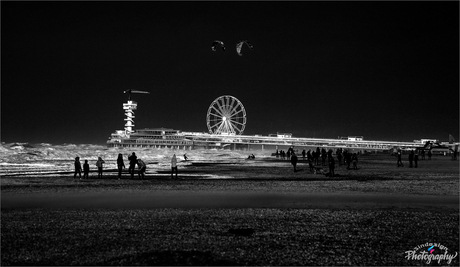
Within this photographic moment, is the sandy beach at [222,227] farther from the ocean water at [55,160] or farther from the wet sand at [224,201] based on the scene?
the ocean water at [55,160]

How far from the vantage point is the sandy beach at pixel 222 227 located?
8547mm

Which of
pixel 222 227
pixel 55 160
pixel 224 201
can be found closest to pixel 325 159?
pixel 224 201

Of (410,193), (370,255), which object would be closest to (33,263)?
(370,255)

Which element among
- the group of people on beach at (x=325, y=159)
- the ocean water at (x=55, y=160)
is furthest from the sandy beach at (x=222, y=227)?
the ocean water at (x=55, y=160)

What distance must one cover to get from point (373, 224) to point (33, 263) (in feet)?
28.1

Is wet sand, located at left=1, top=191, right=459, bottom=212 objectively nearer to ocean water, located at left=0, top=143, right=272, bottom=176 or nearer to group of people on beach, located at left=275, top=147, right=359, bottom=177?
group of people on beach, located at left=275, top=147, right=359, bottom=177

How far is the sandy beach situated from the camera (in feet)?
28.0

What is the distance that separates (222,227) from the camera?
10953 mm

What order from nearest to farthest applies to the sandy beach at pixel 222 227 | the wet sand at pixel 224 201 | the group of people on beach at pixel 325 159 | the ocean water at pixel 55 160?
the sandy beach at pixel 222 227 → the wet sand at pixel 224 201 → the group of people on beach at pixel 325 159 → the ocean water at pixel 55 160

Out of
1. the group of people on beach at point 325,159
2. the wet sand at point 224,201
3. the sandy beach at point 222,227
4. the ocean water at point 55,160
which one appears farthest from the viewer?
the ocean water at point 55,160

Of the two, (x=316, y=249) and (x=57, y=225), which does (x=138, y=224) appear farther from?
(x=316, y=249)

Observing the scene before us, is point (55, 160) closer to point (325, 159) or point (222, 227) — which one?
point (325, 159)

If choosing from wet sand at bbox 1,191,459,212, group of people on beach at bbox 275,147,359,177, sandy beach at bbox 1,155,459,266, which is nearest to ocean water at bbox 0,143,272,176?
group of people on beach at bbox 275,147,359,177

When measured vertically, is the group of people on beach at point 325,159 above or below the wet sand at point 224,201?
above
